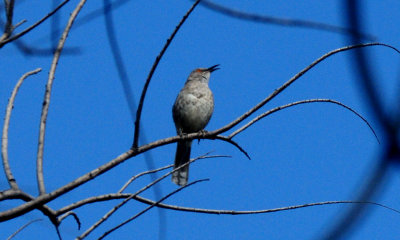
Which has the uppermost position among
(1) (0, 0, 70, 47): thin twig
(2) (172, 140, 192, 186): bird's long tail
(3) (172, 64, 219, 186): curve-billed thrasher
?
(3) (172, 64, 219, 186): curve-billed thrasher

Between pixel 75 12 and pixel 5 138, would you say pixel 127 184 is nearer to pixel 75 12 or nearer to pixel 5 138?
pixel 5 138

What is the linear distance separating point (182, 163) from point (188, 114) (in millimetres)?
830

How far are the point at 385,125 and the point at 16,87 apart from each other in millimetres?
2652

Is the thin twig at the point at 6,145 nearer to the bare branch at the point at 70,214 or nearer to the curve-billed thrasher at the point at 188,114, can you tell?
the bare branch at the point at 70,214

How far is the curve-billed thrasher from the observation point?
343 inches

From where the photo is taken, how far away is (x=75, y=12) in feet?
9.37

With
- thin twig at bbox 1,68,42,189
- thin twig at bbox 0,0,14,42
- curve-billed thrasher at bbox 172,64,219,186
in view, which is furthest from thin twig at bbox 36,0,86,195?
curve-billed thrasher at bbox 172,64,219,186

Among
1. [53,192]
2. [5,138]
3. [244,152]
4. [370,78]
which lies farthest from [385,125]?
[244,152]

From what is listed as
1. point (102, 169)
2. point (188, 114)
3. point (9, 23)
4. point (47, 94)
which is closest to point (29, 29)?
point (9, 23)

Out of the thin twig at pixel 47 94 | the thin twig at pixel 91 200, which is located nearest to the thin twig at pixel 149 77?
the thin twig at pixel 91 200

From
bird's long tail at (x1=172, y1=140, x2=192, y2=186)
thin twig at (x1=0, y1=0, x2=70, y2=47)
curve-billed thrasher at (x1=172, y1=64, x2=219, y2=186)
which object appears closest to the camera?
thin twig at (x1=0, y1=0, x2=70, y2=47)

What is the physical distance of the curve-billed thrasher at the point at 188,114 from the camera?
8.70 m

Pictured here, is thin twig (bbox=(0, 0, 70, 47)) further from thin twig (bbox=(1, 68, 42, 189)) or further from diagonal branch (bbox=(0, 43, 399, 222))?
diagonal branch (bbox=(0, 43, 399, 222))

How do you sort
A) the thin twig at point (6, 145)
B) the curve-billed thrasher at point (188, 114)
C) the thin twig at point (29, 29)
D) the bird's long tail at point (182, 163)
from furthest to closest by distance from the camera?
the curve-billed thrasher at point (188, 114), the bird's long tail at point (182, 163), the thin twig at point (6, 145), the thin twig at point (29, 29)
